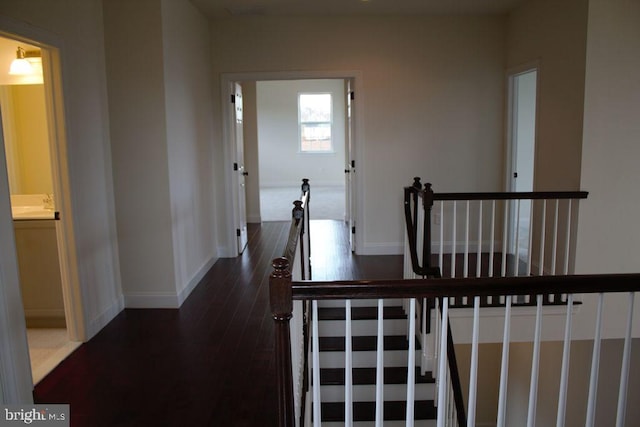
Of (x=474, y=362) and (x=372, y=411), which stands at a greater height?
(x=474, y=362)

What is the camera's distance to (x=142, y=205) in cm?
443

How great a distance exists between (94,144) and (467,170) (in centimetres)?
413

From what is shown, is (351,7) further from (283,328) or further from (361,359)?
(283,328)

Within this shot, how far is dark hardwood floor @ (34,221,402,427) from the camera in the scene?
2.91 metres

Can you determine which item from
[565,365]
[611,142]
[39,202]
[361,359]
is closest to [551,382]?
[361,359]

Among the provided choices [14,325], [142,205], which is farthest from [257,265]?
[14,325]

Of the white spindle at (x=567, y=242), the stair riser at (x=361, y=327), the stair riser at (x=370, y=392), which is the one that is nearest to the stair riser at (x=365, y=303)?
the stair riser at (x=361, y=327)

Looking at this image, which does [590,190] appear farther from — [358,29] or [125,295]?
[125,295]

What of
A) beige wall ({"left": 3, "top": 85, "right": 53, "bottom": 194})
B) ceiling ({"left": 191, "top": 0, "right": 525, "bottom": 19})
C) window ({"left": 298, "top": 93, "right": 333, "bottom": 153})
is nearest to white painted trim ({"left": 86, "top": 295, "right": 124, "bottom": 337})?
beige wall ({"left": 3, "top": 85, "right": 53, "bottom": 194})

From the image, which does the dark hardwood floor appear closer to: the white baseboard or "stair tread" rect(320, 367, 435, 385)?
Result: the white baseboard

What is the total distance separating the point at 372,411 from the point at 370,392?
16 centimetres

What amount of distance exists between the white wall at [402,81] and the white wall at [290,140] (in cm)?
744

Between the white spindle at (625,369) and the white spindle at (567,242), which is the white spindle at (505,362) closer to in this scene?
the white spindle at (625,369)

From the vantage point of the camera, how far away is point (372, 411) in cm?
379
